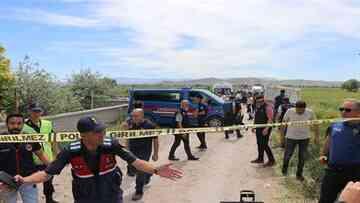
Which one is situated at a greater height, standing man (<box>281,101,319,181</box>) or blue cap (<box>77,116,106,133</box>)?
blue cap (<box>77,116,106,133</box>)

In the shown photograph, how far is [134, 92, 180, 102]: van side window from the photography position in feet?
77.7

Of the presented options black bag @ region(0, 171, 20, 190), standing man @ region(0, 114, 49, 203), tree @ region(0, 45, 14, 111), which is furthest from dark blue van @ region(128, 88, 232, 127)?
black bag @ region(0, 171, 20, 190)

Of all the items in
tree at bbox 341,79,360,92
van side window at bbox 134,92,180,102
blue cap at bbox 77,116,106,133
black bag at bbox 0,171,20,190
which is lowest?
tree at bbox 341,79,360,92

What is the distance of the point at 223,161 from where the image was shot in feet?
45.7

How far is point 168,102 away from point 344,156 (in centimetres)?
1755

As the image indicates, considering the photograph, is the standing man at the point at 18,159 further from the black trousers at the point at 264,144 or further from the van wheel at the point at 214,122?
the van wheel at the point at 214,122

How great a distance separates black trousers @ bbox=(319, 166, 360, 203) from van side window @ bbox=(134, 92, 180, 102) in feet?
56.8

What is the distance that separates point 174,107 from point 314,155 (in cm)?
1165

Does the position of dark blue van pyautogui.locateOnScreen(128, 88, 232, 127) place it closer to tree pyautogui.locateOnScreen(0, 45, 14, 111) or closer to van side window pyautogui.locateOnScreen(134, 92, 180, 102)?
van side window pyautogui.locateOnScreen(134, 92, 180, 102)

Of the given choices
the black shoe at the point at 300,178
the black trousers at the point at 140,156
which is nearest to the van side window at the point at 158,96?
the black shoe at the point at 300,178

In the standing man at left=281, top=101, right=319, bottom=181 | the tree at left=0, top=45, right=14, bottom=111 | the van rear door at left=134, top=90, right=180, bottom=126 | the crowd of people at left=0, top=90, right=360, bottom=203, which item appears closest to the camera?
the crowd of people at left=0, top=90, right=360, bottom=203

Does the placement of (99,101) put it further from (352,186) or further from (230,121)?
(352,186)

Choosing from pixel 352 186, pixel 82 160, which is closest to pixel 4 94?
pixel 82 160

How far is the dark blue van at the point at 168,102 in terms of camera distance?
23.2m
